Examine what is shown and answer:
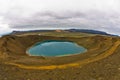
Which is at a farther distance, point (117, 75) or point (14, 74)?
point (14, 74)

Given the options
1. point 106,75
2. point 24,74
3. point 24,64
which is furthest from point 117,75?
point 24,64

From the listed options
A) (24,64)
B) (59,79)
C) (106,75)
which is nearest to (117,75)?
(106,75)

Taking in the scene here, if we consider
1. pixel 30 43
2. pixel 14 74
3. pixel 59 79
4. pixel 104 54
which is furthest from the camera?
pixel 30 43

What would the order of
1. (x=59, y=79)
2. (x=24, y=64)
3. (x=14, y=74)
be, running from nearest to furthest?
(x=59, y=79), (x=14, y=74), (x=24, y=64)

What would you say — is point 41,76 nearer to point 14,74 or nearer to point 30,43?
point 14,74

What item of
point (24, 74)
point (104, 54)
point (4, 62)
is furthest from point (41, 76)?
point (104, 54)

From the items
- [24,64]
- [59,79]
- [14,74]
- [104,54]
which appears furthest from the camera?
[104,54]

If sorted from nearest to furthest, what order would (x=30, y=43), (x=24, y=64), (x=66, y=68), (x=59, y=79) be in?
1. (x=59, y=79)
2. (x=66, y=68)
3. (x=24, y=64)
4. (x=30, y=43)

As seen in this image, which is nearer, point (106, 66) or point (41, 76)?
point (41, 76)

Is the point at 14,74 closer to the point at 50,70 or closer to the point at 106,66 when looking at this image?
the point at 50,70
